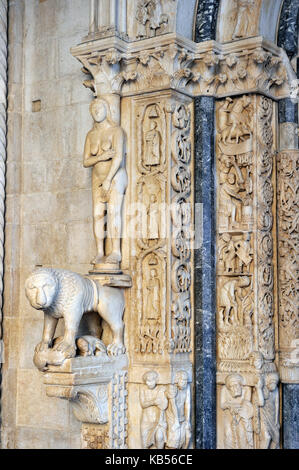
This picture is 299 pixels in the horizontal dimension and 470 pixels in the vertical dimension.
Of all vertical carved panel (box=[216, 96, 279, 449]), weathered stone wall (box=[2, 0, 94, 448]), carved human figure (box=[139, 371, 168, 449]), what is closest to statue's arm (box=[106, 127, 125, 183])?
weathered stone wall (box=[2, 0, 94, 448])

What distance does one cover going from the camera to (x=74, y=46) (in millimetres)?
7184

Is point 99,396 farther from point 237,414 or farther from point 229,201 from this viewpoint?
point 229,201

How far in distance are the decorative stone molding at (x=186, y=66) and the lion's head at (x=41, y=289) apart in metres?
1.55

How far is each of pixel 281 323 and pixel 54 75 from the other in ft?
8.79

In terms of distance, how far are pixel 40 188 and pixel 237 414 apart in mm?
2399

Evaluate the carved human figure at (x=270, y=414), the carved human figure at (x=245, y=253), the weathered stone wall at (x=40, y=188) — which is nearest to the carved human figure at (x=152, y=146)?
the weathered stone wall at (x=40, y=188)

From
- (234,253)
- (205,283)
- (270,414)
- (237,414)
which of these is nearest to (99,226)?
(205,283)

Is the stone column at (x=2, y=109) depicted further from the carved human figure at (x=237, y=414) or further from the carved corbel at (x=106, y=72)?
the carved human figure at (x=237, y=414)

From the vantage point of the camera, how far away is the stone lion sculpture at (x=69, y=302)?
6289 mm

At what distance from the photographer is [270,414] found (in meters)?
6.80

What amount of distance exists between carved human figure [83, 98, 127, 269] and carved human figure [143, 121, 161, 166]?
177 mm

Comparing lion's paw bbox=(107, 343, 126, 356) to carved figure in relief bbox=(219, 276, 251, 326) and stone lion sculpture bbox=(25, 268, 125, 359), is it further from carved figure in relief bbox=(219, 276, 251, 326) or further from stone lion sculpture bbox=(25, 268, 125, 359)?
carved figure in relief bbox=(219, 276, 251, 326)

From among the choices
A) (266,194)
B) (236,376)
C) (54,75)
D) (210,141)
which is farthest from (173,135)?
(236,376)
